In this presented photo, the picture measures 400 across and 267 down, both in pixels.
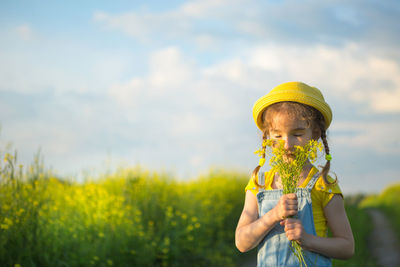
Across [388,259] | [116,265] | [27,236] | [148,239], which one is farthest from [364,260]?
[27,236]

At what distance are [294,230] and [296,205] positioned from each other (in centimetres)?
12

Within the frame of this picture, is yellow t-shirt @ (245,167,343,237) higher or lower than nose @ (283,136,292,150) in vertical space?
lower

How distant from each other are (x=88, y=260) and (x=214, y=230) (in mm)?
3226

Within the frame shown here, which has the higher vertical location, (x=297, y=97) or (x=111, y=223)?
(x=297, y=97)

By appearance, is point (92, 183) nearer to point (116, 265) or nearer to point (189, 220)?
point (189, 220)

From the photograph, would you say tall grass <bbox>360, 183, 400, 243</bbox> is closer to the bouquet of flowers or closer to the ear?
the ear

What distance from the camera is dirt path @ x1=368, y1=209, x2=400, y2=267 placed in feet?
23.1

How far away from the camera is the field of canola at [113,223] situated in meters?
4.25

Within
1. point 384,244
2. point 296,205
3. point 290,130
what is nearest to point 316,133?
point 290,130

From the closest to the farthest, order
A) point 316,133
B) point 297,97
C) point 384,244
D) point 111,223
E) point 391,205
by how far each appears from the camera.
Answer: point 297,97
point 316,133
point 111,223
point 384,244
point 391,205

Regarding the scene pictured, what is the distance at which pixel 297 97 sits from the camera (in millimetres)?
2203

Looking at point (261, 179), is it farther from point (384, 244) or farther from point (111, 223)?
point (384, 244)

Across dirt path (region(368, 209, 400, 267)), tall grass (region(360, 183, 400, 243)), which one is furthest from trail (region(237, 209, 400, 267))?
tall grass (region(360, 183, 400, 243))

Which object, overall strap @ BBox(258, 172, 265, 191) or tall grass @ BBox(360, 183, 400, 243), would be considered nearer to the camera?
overall strap @ BBox(258, 172, 265, 191)
